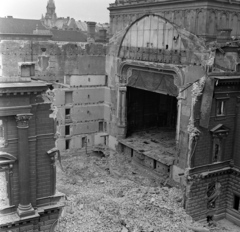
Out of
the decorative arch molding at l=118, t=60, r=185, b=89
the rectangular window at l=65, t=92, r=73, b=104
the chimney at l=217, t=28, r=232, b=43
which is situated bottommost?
the rectangular window at l=65, t=92, r=73, b=104

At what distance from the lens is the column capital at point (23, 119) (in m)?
16.5

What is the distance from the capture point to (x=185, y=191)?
23.4 meters

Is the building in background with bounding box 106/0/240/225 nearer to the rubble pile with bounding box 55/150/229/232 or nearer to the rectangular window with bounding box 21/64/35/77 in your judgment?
the rubble pile with bounding box 55/150/229/232

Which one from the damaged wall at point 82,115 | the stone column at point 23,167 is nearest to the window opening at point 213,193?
the stone column at point 23,167

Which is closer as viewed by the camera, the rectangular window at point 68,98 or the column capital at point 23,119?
the column capital at point 23,119

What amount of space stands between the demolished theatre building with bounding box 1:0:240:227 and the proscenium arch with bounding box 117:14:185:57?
3.5 inches

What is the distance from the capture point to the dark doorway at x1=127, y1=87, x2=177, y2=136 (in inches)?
1444

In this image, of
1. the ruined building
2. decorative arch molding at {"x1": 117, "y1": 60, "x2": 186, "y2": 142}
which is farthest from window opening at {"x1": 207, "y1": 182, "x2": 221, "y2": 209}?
the ruined building

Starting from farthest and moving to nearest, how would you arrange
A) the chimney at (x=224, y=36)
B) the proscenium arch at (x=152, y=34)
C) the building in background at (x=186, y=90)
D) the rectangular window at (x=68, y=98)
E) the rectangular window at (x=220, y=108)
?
the rectangular window at (x=68, y=98)
the proscenium arch at (x=152, y=34)
the chimney at (x=224, y=36)
the rectangular window at (x=220, y=108)
the building in background at (x=186, y=90)

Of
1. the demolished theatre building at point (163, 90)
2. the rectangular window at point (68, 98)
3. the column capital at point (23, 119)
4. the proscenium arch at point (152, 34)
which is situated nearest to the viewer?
the column capital at point (23, 119)

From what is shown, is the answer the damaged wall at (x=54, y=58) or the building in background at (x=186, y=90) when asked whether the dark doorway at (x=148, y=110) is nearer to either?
the building in background at (x=186, y=90)

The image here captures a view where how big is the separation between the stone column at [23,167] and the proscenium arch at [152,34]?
1589 cm

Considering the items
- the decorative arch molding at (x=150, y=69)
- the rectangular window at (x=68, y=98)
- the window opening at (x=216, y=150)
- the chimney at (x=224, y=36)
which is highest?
the chimney at (x=224, y=36)

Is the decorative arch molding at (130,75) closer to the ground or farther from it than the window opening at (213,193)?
farther from it
